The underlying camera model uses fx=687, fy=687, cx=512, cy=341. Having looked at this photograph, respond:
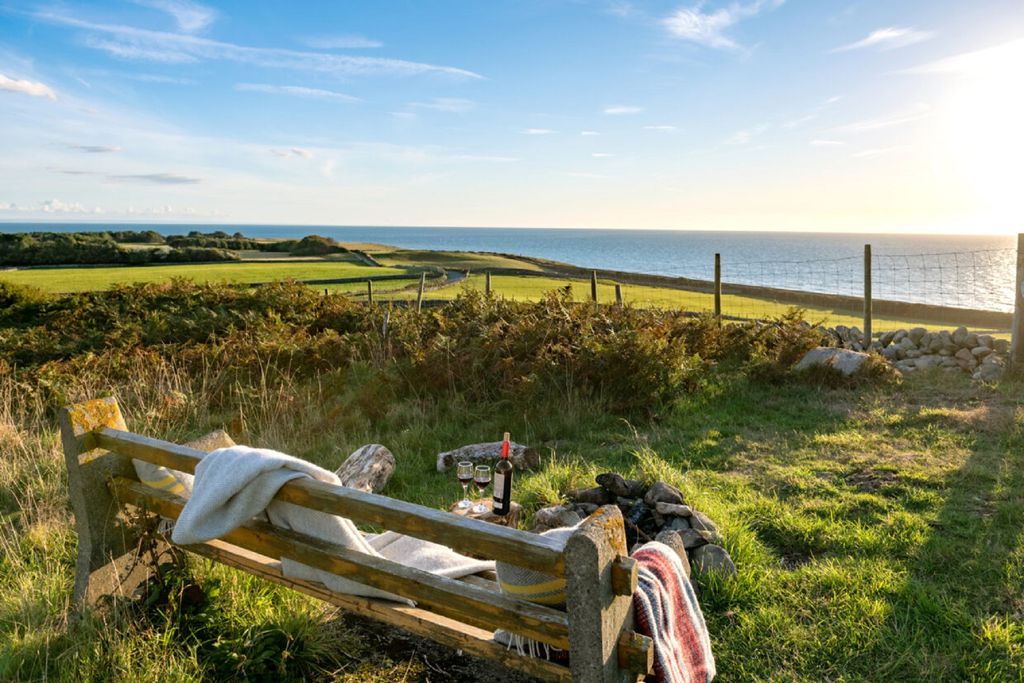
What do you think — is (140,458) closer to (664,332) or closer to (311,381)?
(311,381)

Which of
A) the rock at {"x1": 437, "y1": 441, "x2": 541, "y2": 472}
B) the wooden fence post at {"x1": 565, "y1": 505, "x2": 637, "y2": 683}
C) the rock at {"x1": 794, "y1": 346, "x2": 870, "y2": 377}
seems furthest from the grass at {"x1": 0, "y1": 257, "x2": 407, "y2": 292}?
the wooden fence post at {"x1": 565, "y1": 505, "x2": 637, "y2": 683}

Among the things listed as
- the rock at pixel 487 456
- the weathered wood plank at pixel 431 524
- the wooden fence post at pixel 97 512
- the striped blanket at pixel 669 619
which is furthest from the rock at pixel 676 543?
the wooden fence post at pixel 97 512

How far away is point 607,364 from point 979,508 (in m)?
4.11

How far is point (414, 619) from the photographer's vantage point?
2.70 metres

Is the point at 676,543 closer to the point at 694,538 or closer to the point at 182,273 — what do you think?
the point at 694,538

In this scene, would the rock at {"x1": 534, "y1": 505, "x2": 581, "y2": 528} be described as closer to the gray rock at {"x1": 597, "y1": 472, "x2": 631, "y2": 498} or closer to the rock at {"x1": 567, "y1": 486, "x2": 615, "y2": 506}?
the rock at {"x1": 567, "y1": 486, "x2": 615, "y2": 506}

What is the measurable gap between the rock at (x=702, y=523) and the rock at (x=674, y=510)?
4 cm

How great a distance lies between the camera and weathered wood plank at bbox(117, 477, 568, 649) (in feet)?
7.29

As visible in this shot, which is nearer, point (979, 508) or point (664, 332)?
point (979, 508)

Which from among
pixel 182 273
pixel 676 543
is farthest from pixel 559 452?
pixel 182 273

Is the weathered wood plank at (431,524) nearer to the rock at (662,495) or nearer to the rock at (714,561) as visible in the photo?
the rock at (714,561)

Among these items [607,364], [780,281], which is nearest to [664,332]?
[607,364]

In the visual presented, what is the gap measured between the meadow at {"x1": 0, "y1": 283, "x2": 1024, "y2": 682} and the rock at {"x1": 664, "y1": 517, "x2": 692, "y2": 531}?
268mm

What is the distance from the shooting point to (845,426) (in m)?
7.89
